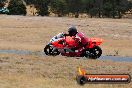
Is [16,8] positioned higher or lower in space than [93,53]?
lower

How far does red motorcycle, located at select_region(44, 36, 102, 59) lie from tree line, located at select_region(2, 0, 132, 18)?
70478 mm

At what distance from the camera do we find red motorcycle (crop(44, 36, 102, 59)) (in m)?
28.6

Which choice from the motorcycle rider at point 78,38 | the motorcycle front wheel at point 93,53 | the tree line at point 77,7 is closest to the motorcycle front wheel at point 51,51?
the motorcycle rider at point 78,38

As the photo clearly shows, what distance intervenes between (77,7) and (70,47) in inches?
3389

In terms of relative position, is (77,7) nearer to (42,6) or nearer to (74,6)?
(74,6)

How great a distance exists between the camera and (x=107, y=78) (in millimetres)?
17172

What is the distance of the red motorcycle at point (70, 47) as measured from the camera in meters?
28.6

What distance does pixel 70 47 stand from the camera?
29.1m

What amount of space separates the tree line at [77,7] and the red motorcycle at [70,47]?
70.5 meters

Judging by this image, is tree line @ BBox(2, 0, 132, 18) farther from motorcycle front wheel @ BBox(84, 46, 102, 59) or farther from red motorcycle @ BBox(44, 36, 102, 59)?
→ motorcycle front wheel @ BBox(84, 46, 102, 59)

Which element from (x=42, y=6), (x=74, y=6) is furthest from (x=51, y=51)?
(x=74, y=6)

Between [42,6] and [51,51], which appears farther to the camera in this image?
[42,6]

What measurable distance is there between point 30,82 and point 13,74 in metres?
1.98

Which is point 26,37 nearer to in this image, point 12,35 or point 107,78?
point 12,35
